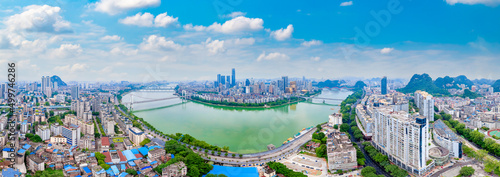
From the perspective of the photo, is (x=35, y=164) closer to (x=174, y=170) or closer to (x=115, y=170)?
(x=115, y=170)

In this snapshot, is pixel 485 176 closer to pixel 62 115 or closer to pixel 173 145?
pixel 173 145

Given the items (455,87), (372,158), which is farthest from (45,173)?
(455,87)

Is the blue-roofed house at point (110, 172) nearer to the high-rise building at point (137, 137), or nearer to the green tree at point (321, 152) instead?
the high-rise building at point (137, 137)

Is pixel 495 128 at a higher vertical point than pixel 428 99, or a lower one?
lower

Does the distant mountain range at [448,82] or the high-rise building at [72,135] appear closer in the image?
the high-rise building at [72,135]

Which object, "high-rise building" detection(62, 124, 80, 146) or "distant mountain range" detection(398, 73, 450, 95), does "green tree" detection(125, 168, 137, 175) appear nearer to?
"high-rise building" detection(62, 124, 80, 146)

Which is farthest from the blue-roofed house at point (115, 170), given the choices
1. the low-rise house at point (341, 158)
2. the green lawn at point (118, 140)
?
the low-rise house at point (341, 158)

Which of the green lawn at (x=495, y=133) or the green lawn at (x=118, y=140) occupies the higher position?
the green lawn at (x=495, y=133)

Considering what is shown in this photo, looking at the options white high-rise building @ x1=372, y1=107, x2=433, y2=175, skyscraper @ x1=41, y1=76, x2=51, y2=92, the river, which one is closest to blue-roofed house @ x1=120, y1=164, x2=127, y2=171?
the river

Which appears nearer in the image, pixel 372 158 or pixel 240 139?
pixel 372 158
